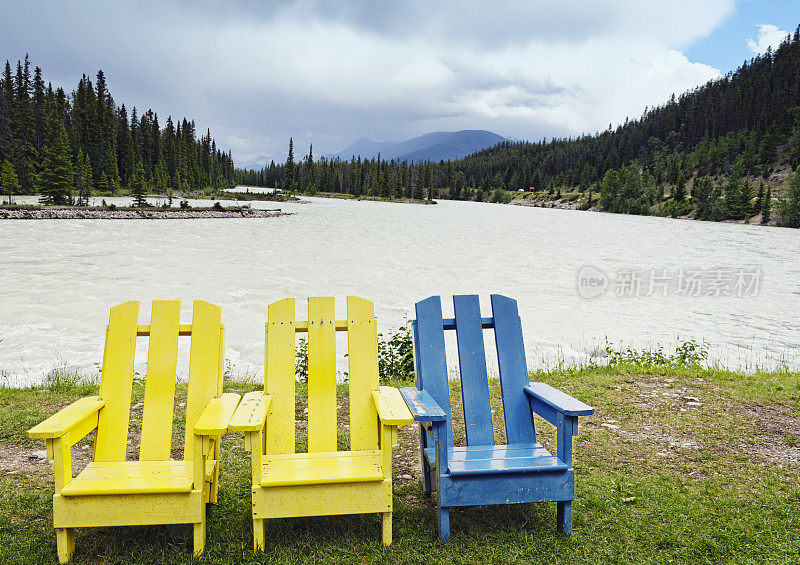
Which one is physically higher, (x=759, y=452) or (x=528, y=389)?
(x=528, y=389)

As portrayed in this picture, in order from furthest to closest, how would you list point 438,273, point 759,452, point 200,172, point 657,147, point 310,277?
1. point 657,147
2. point 200,172
3. point 438,273
4. point 310,277
5. point 759,452

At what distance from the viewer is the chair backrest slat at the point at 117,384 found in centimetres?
319

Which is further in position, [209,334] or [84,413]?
[209,334]

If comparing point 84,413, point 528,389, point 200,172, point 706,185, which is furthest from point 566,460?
point 200,172

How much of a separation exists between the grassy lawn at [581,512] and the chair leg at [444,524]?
5 cm

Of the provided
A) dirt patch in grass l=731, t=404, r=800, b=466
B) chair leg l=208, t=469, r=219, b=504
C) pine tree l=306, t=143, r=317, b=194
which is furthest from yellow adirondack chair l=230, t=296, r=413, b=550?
pine tree l=306, t=143, r=317, b=194

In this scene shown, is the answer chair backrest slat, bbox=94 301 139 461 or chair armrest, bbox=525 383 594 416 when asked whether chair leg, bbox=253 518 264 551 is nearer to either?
chair backrest slat, bbox=94 301 139 461

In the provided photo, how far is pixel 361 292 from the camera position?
15.1 m

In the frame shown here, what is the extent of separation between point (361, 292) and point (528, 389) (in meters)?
11.8

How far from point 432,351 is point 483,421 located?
610 mm

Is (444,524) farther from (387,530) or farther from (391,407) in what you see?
(391,407)

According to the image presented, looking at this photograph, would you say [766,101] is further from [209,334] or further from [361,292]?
[209,334]

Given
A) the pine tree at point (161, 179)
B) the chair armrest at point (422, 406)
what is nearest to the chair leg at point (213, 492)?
the chair armrest at point (422, 406)

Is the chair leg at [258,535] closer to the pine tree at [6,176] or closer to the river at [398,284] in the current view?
the river at [398,284]
